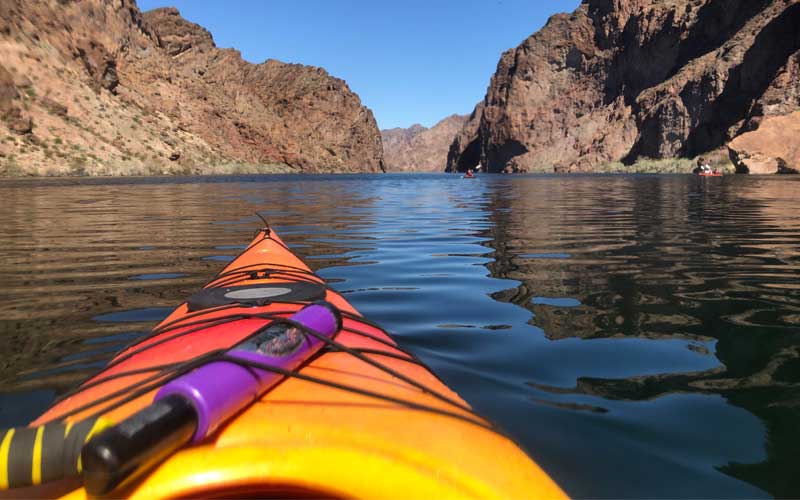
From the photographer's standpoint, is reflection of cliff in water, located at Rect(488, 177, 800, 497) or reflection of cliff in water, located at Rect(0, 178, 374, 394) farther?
reflection of cliff in water, located at Rect(0, 178, 374, 394)

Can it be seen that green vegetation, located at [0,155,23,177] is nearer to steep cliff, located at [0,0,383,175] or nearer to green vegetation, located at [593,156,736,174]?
steep cliff, located at [0,0,383,175]

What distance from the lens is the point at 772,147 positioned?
1614 inches

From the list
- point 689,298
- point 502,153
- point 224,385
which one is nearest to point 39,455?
point 224,385

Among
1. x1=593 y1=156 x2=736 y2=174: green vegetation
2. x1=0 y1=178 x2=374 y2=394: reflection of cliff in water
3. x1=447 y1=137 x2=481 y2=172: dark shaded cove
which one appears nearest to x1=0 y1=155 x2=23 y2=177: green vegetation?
x1=0 y1=178 x2=374 y2=394: reflection of cliff in water

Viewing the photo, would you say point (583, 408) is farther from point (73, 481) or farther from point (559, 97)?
point (559, 97)

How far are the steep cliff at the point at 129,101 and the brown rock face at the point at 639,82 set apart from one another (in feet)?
152

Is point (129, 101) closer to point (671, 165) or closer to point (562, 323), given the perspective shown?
point (671, 165)

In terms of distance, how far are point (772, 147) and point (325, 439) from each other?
5012 cm

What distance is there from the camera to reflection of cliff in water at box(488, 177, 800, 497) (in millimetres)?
2689

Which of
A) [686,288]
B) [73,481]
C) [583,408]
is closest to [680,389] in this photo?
[583,408]

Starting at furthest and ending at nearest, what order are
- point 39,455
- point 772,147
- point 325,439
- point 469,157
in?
point 469,157
point 772,147
point 325,439
point 39,455

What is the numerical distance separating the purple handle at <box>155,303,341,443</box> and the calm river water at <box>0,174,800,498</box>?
47.3 inches

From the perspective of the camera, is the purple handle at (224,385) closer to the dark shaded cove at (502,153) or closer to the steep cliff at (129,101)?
the steep cliff at (129,101)

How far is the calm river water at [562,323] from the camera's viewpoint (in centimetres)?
223
